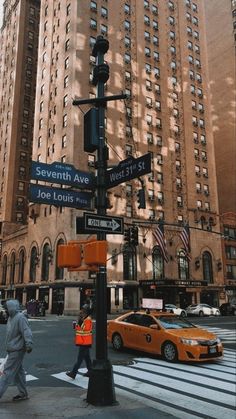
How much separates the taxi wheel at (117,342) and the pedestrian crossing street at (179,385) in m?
1.91

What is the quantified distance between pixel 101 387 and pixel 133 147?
4809 centimetres

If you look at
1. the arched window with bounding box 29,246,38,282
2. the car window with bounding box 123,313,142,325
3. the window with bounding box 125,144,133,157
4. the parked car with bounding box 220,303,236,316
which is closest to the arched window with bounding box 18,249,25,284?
the arched window with bounding box 29,246,38,282

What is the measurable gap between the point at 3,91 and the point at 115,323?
72.3 meters

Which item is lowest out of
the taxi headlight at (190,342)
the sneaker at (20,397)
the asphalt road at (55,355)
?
the asphalt road at (55,355)

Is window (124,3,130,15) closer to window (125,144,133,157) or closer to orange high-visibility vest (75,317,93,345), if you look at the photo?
window (125,144,133,157)

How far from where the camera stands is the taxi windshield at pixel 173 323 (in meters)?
12.8

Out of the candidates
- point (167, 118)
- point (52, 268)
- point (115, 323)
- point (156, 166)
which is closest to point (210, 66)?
point (167, 118)

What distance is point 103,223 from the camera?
775 centimetres

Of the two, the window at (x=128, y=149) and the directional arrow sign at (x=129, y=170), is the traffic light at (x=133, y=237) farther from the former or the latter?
the window at (x=128, y=149)

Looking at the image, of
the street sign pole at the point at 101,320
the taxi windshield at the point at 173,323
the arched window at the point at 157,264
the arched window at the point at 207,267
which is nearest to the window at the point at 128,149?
the arched window at the point at 157,264

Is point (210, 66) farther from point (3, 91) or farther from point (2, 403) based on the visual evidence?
point (2, 403)

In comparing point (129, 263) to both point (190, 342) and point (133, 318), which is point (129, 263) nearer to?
point (133, 318)

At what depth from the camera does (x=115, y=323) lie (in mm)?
14680

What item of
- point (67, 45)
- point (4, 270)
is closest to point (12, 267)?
point (4, 270)
